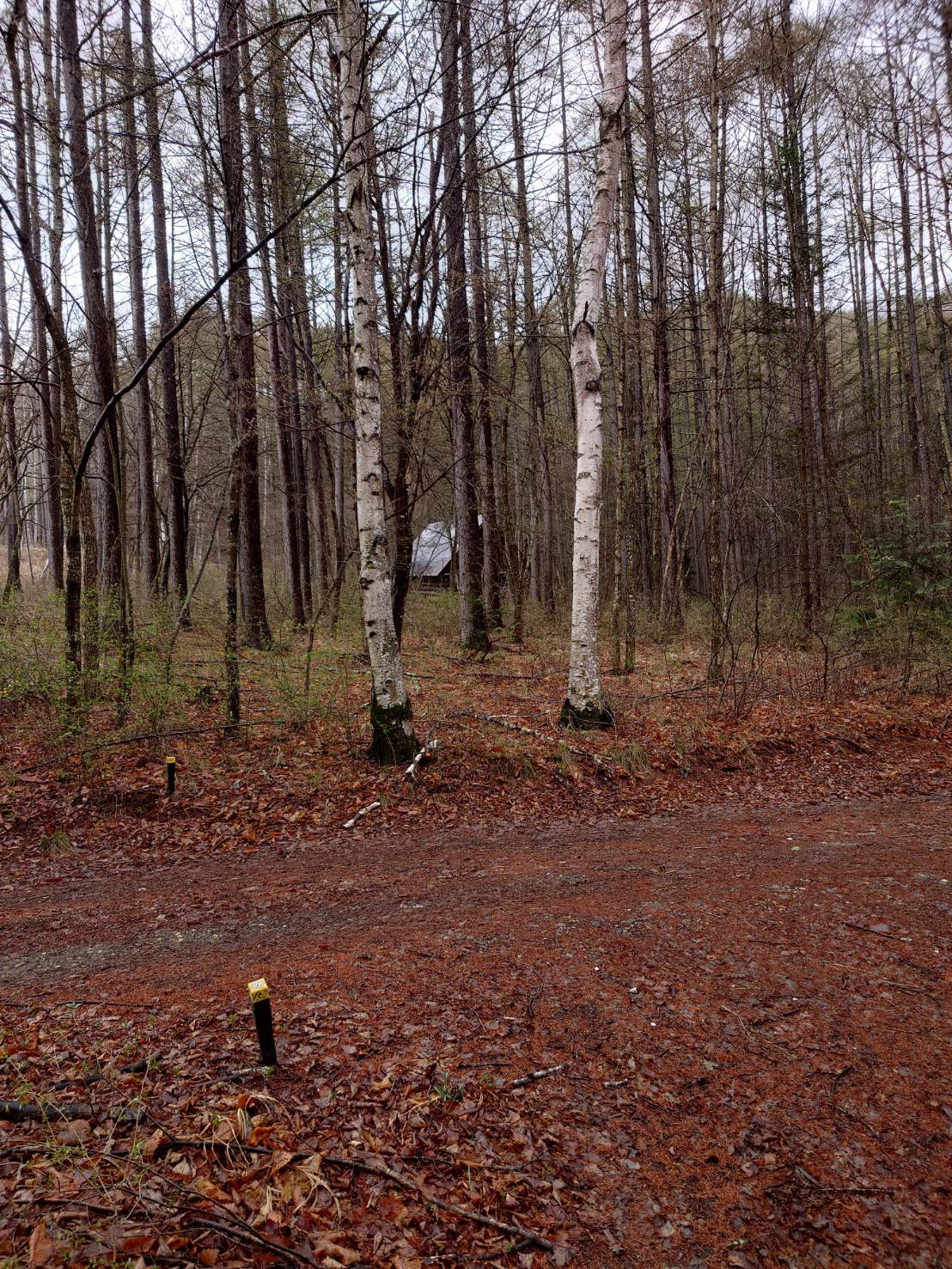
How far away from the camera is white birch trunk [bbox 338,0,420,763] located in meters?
6.34

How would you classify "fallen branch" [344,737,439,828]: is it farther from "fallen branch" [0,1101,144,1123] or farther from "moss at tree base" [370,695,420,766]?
"fallen branch" [0,1101,144,1123]

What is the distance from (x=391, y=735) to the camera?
7.10m

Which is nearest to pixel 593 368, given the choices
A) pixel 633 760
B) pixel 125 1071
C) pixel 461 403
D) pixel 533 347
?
pixel 633 760

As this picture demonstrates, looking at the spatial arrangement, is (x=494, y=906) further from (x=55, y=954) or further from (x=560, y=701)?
(x=560, y=701)

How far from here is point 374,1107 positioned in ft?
8.66

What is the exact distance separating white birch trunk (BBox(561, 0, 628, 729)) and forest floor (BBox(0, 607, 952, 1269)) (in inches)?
68.0

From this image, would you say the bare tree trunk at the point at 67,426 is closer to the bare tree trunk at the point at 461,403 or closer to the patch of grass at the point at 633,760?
the bare tree trunk at the point at 461,403

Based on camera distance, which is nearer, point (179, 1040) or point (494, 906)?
point (179, 1040)

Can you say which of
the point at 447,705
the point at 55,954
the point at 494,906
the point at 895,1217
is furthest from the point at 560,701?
the point at 895,1217

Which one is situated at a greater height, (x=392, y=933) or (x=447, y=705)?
(x=447, y=705)

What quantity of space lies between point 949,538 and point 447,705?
8459 mm

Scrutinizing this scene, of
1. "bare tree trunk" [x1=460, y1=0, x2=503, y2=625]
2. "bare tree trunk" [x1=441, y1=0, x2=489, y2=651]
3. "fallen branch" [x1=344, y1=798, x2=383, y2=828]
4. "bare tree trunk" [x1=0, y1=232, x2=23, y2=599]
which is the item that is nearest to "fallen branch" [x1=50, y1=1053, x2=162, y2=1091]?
"fallen branch" [x1=344, y1=798, x2=383, y2=828]

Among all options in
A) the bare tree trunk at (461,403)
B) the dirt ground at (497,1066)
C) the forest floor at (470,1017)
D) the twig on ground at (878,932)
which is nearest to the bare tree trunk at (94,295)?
the forest floor at (470,1017)

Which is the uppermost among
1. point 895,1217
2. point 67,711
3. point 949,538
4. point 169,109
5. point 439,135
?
point 439,135
